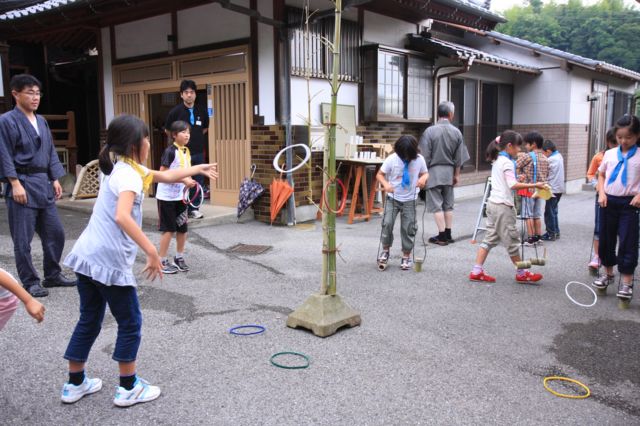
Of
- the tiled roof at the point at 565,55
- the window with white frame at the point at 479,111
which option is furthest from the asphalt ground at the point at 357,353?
the tiled roof at the point at 565,55

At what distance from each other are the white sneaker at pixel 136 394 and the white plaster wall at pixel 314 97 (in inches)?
→ 217

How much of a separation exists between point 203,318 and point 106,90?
7.98 m

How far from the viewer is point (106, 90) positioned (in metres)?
11.0

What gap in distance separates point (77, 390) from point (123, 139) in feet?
4.54

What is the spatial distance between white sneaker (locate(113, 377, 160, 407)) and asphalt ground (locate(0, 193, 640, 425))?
0.04 metres

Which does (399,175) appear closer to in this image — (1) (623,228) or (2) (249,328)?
(1) (623,228)

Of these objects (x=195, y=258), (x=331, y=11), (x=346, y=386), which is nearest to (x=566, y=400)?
(x=346, y=386)

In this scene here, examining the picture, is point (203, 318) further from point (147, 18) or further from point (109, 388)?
point (147, 18)

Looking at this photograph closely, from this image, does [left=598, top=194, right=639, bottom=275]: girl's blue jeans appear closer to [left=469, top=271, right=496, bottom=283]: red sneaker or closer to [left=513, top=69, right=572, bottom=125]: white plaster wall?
[left=469, top=271, right=496, bottom=283]: red sneaker

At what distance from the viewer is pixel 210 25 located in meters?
8.96

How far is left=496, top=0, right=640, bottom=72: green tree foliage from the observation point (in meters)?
31.3

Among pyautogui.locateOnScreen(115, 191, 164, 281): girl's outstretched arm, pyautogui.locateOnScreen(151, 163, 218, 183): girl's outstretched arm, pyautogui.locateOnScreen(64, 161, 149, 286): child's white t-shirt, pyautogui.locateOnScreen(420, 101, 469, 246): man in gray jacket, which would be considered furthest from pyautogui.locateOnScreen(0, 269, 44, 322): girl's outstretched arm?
pyautogui.locateOnScreen(420, 101, 469, 246): man in gray jacket

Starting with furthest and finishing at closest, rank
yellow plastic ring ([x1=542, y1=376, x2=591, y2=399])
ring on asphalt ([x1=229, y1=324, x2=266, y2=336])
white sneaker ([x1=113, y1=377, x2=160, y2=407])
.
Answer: ring on asphalt ([x1=229, y1=324, x2=266, y2=336]) < yellow plastic ring ([x1=542, y1=376, x2=591, y2=399]) < white sneaker ([x1=113, y1=377, x2=160, y2=407])

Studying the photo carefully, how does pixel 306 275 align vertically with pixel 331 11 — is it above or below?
below
